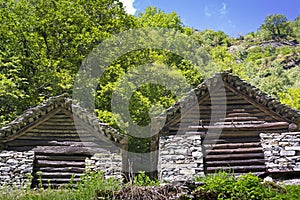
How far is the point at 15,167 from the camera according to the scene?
15000 mm

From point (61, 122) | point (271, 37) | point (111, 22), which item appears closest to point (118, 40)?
point (111, 22)

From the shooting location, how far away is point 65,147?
1573 cm

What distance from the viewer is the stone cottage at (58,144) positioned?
600 inches

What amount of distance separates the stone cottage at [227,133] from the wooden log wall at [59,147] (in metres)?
2.93

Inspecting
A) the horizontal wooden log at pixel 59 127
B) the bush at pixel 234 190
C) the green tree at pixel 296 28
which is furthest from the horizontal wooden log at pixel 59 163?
the green tree at pixel 296 28

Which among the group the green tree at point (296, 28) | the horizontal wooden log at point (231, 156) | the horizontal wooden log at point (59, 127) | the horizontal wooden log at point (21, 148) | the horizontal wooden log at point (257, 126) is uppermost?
the green tree at point (296, 28)

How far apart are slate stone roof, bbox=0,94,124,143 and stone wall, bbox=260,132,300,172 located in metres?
6.09

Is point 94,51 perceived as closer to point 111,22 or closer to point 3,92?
point 111,22

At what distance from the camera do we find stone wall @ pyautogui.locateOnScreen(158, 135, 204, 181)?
14781mm

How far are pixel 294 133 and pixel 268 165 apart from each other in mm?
1739

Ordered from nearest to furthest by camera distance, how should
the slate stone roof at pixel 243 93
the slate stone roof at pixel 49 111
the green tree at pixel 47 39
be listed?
1. the slate stone roof at pixel 49 111
2. the slate stone roof at pixel 243 93
3. the green tree at pixel 47 39

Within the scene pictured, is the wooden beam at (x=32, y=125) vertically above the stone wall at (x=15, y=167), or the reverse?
the wooden beam at (x=32, y=125)

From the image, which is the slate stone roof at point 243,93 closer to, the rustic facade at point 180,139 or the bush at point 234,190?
the rustic facade at point 180,139

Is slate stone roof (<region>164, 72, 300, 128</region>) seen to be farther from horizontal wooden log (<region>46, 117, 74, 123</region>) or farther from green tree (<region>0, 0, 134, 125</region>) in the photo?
green tree (<region>0, 0, 134, 125</region>)
